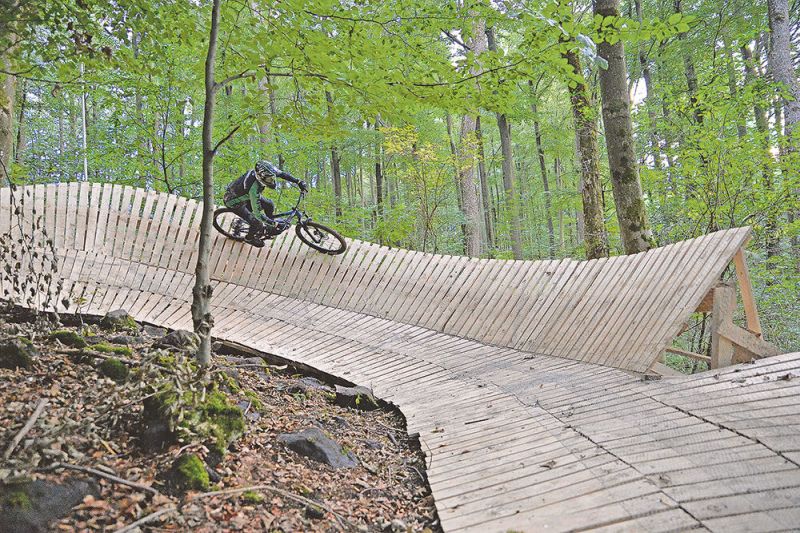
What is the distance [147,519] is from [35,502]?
41cm

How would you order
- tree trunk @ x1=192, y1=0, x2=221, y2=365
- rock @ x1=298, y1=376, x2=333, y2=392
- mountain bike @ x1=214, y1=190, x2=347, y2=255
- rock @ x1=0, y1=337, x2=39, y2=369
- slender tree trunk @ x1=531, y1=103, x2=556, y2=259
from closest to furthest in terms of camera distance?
rock @ x1=0, y1=337, x2=39, y2=369 < tree trunk @ x1=192, y1=0, x2=221, y2=365 < rock @ x1=298, y1=376, x2=333, y2=392 < mountain bike @ x1=214, y1=190, x2=347, y2=255 < slender tree trunk @ x1=531, y1=103, x2=556, y2=259

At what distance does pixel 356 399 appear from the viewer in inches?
164

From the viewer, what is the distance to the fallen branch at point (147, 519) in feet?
5.79

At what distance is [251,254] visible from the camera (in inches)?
289

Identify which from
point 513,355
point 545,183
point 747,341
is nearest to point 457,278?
point 513,355

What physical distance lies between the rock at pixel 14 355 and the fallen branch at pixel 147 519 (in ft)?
5.21

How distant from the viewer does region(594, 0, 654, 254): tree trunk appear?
591 cm

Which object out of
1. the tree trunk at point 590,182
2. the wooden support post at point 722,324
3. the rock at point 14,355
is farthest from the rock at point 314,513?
the tree trunk at point 590,182

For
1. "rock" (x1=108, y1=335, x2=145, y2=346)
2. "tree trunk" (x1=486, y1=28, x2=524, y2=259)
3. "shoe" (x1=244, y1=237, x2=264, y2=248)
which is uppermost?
"tree trunk" (x1=486, y1=28, x2=524, y2=259)

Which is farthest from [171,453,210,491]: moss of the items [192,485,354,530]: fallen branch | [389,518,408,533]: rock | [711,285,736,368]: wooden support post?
[711,285,736,368]: wooden support post

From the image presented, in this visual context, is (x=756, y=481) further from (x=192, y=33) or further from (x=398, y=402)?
(x=192, y=33)

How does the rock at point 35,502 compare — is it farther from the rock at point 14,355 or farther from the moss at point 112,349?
the moss at point 112,349

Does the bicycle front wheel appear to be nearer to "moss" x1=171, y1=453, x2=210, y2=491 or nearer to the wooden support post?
the wooden support post

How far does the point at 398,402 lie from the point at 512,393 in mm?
967
